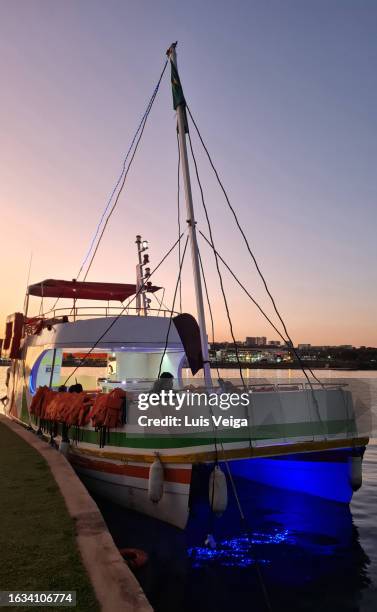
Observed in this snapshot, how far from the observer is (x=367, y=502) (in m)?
12.8

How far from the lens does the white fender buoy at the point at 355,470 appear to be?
942cm

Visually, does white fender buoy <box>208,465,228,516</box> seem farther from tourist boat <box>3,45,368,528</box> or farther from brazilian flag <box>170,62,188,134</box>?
brazilian flag <box>170,62,188,134</box>

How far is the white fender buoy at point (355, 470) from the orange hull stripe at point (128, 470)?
3532 millimetres

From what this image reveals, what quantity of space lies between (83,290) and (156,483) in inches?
440

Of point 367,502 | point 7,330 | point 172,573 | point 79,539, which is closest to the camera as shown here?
point 79,539

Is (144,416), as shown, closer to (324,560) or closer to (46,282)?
(324,560)

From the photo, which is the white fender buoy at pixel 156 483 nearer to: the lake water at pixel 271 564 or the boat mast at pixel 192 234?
the lake water at pixel 271 564

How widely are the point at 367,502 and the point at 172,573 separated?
7.54 m

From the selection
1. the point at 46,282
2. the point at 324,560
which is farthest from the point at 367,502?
the point at 46,282

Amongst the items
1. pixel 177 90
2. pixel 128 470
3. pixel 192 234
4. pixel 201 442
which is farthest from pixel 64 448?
pixel 177 90

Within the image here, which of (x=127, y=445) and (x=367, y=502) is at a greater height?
(x=127, y=445)

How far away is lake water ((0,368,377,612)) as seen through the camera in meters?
6.66

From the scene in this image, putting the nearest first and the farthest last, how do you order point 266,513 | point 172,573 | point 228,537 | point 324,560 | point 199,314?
point 172,573
point 324,560
point 228,537
point 199,314
point 266,513

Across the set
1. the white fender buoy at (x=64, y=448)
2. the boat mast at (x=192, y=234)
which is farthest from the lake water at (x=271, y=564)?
the boat mast at (x=192, y=234)
